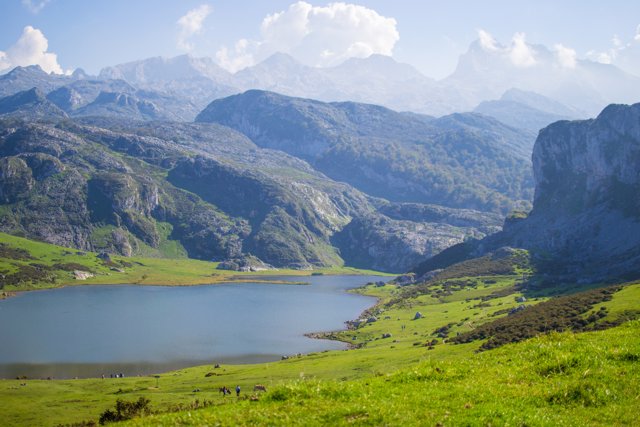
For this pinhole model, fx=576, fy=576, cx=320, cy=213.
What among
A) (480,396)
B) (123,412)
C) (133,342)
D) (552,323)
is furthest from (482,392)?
(133,342)

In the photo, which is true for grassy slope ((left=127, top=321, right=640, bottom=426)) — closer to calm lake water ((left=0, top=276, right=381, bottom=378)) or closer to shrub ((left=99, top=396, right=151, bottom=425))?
shrub ((left=99, top=396, right=151, bottom=425))

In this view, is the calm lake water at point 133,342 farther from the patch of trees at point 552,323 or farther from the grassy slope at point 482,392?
the grassy slope at point 482,392

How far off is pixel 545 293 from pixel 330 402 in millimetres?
194652

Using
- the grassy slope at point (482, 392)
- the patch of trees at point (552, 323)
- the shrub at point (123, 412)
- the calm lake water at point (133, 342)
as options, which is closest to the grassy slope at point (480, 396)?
the grassy slope at point (482, 392)

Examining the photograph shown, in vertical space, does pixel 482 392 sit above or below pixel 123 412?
above

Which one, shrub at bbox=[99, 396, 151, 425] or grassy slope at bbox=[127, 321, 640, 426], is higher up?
grassy slope at bbox=[127, 321, 640, 426]

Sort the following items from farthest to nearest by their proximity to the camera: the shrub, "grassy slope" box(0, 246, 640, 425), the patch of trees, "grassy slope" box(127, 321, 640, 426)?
the patch of trees
the shrub
"grassy slope" box(0, 246, 640, 425)
"grassy slope" box(127, 321, 640, 426)

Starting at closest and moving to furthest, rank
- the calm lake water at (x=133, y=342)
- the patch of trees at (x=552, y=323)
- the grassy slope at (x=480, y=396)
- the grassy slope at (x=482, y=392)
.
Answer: the grassy slope at (x=480, y=396)
the grassy slope at (x=482, y=392)
the patch of trees at (x=552, y=323)
the calm lake water at (x=133, y=342)

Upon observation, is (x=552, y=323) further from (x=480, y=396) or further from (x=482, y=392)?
(x=480, y=396)

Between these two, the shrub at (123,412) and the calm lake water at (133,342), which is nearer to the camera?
the shrub at (123,412)

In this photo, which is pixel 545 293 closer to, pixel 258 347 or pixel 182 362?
pixel 258 347

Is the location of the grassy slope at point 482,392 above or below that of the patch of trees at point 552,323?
above

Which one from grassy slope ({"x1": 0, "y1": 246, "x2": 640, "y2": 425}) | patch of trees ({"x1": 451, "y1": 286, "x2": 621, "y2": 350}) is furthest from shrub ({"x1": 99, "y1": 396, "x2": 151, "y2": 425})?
patch of trees ({"x1": 451, "y1": 286, "x2": 621, "y2": 350})

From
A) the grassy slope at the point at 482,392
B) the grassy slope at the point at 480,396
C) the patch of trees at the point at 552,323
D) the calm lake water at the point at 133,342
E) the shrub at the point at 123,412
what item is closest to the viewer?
the grassy slope at the point at 480,396
